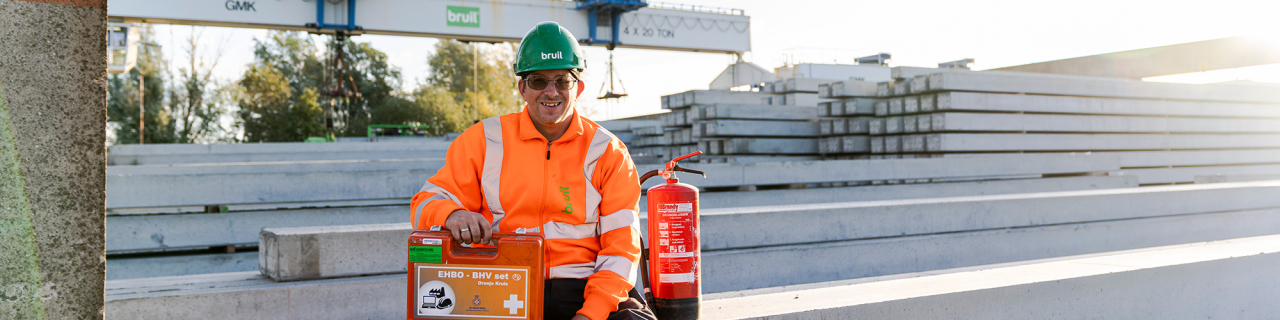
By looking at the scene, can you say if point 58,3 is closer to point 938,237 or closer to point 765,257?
point 765,257

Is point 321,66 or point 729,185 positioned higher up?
point 321,66

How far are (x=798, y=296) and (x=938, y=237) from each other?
3041 mm

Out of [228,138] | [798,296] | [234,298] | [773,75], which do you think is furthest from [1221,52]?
[228,138]

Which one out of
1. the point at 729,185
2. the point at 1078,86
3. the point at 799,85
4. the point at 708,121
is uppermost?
the point at 799,85

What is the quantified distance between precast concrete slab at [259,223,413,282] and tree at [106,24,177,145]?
114 ft

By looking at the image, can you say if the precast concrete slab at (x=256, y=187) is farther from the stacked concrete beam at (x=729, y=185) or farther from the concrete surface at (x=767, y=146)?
the concrete surface at (x=767, y=146)

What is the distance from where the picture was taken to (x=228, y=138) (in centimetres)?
3884

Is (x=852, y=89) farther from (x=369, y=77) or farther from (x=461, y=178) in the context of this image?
(x=369, y=77)

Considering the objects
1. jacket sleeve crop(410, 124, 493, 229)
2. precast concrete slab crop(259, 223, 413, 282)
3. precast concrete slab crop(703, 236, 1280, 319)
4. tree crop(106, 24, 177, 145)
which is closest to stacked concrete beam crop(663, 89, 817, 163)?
precast concrete slab crop(703, 236, 1280, 319)

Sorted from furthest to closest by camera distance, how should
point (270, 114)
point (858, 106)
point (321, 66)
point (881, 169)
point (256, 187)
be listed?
1. point (321, 66)
2. point (270, 114)
3. point (858, 106)
4. point (881, 169)
5. point (256, 187)

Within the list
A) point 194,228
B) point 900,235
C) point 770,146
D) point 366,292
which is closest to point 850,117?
point 770,146

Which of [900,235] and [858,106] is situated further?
[858,106]

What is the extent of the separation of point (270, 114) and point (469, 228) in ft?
143

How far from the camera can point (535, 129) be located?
96.1 inches
